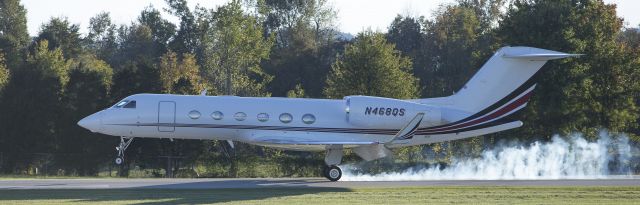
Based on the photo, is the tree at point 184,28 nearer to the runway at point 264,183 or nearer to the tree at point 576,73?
the tree at point 576,73

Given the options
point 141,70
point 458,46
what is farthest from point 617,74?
point 458,46

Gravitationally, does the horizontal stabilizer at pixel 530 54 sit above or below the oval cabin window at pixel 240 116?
above

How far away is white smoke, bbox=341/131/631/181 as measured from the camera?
131 ft

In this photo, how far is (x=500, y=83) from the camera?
38.0 meters

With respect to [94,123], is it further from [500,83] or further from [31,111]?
[31,111]

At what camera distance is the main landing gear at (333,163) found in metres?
36.2

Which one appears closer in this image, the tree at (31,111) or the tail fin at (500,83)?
the tail fin at (500,83)

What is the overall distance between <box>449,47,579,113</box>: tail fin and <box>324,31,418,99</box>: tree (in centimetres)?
1341

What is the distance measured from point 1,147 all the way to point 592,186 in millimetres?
31941

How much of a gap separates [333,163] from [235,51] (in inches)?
1409

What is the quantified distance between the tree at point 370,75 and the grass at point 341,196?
1973cm

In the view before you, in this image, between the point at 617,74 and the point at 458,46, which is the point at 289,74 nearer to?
the point at 458,46

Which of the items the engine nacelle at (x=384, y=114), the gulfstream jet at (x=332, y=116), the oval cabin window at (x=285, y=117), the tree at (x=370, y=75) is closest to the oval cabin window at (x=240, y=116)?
the gulfstream jet at (x=332, y=116)

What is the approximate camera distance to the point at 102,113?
→ 37812mm
